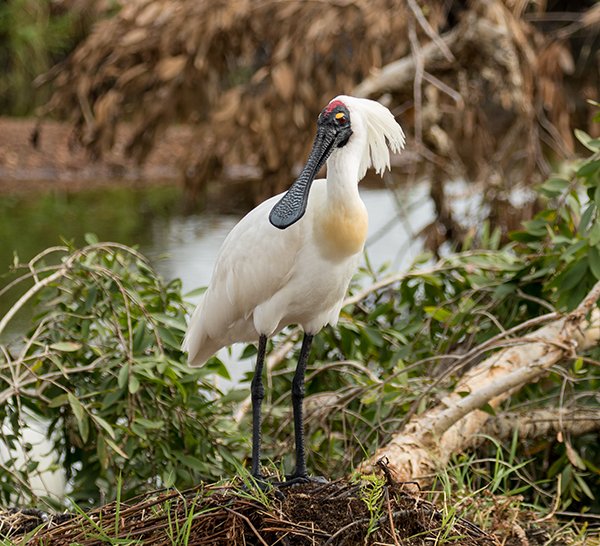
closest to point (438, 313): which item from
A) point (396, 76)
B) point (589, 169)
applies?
point (589, 169)

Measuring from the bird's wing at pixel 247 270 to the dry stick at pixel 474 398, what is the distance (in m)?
0.53

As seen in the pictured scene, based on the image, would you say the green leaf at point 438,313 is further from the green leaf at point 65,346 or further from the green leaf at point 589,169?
the green leaf at point 65,346

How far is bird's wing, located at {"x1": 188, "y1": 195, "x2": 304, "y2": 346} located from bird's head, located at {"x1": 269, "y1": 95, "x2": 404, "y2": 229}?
0.11 meters

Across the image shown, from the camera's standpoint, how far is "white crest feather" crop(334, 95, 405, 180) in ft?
8.83

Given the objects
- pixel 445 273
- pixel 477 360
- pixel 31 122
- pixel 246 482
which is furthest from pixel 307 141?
pixel 31 122

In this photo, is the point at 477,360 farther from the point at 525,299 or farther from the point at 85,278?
the point at 85,278

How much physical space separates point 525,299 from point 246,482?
1696 millimetres

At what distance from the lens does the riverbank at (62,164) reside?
1220cm

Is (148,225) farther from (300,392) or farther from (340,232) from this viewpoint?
(340,232)

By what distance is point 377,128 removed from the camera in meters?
2.74

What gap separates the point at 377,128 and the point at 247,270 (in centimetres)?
50

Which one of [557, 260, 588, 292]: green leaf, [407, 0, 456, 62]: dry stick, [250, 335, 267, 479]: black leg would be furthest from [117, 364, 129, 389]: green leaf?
[407, 0, 456, 62]: dry stick

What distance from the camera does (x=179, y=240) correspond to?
852cm

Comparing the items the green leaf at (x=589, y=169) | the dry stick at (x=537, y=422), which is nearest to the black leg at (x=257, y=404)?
the dry stick at (x=537, y=422)
